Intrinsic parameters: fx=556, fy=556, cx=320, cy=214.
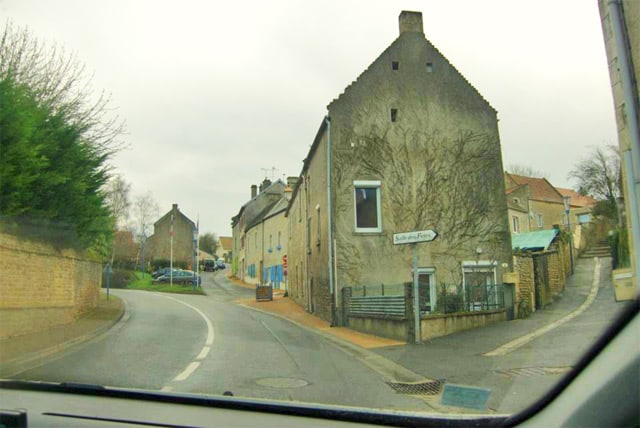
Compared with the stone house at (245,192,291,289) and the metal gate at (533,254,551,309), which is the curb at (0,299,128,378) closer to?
the metal gate at (533,254,551,309)

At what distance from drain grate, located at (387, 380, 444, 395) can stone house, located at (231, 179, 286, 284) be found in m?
43.0

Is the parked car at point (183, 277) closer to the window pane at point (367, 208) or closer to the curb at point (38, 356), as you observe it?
the window pane at point (367, 208)

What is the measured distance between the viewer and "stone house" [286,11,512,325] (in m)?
19.4

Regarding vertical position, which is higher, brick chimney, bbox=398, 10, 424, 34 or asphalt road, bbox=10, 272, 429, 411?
brick chimney, bbox=398, 10, 424, 34

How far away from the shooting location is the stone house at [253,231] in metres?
53.0

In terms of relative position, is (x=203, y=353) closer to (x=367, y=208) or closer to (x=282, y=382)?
(x=282, y=382)

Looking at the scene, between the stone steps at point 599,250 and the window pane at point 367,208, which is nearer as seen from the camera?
the stone steps at point 599,250

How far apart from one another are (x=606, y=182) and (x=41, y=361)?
8.14 metres

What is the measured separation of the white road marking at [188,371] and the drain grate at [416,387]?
2630 millimetres

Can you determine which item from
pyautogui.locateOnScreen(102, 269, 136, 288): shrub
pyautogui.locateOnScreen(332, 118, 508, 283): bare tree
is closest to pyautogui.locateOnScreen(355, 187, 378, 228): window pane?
pyautogui.locateOnScreen(332, 118, 508, 283): bare tree

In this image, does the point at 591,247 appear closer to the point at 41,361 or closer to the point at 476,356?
the point at 476,356

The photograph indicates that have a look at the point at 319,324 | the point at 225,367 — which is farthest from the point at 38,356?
the point at 319,324

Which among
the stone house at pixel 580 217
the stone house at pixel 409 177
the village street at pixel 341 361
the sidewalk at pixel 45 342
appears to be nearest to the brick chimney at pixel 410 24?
the stone house at pixel 409 177

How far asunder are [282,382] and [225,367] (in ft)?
6.27
